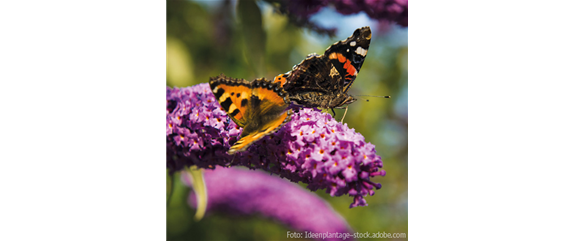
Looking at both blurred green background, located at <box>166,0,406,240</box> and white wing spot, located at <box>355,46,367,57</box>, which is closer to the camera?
white wing spot, located at <box>355,46,367,57</box>

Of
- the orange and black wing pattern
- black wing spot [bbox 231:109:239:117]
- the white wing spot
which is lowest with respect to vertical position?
black wing spot [bbox 231:109:239:117]

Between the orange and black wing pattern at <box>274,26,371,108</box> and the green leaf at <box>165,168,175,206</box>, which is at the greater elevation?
the orange and black wing pattern at <box>274,26,371,108</box>

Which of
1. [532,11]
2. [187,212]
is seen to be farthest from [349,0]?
[187,212]

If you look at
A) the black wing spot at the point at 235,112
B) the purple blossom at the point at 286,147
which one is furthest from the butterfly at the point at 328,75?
the black wing spot at the point at 235,112

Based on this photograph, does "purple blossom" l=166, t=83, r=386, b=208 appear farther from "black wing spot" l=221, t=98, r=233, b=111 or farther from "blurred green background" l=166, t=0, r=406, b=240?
"blurred green background" l=166, t=0, r=406, b=240

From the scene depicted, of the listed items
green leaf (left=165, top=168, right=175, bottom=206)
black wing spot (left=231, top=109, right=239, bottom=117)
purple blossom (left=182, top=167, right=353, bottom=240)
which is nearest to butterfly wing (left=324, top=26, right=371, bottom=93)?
black wing spot (left=231, top=109, right=239, bottom=117)

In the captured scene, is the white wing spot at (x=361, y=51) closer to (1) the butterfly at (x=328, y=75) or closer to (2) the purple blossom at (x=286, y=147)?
(1) the butterfly at (x=328, y=75)

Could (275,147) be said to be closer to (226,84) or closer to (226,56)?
(226,84)
